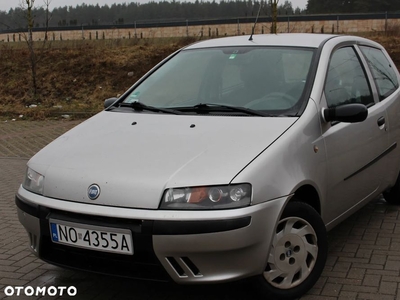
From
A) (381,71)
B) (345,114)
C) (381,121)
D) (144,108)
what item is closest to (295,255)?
(345,114)

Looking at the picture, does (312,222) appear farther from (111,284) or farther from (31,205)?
(31,205)

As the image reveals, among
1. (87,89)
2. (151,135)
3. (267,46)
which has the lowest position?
(87,89)

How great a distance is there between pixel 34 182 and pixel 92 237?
691 mm

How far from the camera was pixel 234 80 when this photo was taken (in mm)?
4414

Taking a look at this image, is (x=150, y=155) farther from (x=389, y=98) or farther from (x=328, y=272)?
(x=389, y=98)

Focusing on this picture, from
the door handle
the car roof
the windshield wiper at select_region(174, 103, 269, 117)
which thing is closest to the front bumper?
the windshield wiper at select_region(174, 103, 269, 117)

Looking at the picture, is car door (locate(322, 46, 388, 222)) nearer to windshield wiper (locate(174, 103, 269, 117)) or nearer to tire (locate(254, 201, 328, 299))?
tire (locate(254, 201, 328, 299))

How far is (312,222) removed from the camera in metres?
3.65

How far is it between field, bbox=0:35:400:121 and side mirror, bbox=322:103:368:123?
1145 cm

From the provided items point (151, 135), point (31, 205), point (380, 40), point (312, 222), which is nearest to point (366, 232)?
point (312, 222)

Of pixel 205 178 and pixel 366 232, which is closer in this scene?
pixel 205 178

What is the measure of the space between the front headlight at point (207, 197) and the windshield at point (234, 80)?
95cm

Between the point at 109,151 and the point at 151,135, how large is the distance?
0.31m

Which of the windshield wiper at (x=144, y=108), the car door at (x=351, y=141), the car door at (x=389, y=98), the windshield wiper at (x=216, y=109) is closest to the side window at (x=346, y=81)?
the car door at (x=351, y=141)
